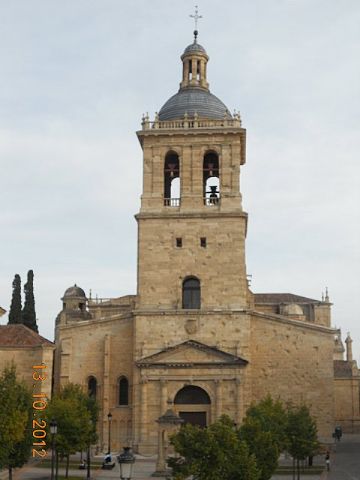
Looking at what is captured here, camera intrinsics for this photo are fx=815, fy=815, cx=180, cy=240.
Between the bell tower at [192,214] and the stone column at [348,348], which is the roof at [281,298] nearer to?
the stone column at [348,348]

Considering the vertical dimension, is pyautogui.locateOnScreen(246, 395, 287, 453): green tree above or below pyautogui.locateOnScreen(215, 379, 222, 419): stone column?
below

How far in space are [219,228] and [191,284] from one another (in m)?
4.12

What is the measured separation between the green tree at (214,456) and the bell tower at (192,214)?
24.1m

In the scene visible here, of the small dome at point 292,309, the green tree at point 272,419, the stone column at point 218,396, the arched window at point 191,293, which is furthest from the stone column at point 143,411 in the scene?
the small dome at point 292,309

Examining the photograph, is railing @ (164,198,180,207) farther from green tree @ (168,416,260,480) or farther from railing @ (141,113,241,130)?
green tree @ (168,416,260,480)

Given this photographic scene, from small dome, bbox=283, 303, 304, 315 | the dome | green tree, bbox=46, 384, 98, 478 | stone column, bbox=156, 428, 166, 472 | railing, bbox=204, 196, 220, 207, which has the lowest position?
stone column, bbox=156, 428, 166, 472

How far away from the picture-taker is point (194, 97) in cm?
5644

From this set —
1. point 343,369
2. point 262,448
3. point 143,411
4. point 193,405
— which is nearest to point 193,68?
point 193,405

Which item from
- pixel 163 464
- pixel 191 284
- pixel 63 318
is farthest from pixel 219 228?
pixel 63 318

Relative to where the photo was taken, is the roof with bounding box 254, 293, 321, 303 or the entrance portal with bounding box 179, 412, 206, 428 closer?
the entrance portal with bounding box 179, 412, 206, 428

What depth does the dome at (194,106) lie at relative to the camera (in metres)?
55.7

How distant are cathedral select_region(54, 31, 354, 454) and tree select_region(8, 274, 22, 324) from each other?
15863 millimetres

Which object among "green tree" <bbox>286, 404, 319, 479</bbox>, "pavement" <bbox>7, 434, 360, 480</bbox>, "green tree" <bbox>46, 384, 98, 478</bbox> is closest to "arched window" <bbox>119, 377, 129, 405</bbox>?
"pavement" <bbox>7, 434, 360, 480</bbox>

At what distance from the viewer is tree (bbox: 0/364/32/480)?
32.1 meters
